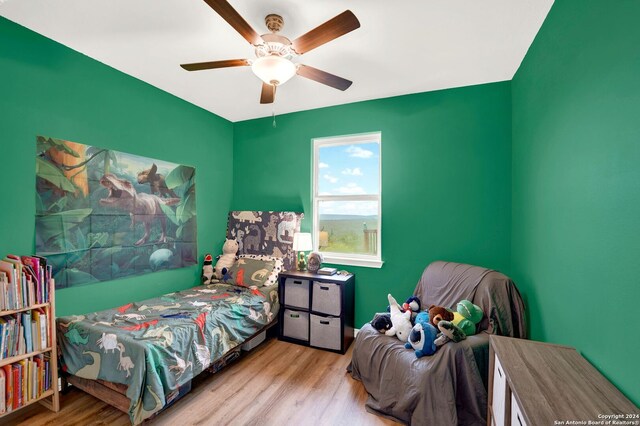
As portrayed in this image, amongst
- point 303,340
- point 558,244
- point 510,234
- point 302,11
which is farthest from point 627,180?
point 303,340

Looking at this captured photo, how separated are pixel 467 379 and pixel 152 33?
10.4 feet

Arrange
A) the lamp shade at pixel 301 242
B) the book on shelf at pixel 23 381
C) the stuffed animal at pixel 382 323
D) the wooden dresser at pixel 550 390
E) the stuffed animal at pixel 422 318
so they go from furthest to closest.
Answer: the lamp shade at pixel 301 242
the stuffed animal at pixel 382 323
the stuffed animal at pixel 422 318
the book on shelf at pixel 23 381
the wooden dresser at pixel 550 390

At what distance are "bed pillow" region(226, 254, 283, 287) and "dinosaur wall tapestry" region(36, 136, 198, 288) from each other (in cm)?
57

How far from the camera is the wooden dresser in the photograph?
2.84ft

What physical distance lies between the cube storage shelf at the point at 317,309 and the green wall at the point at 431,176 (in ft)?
1.06

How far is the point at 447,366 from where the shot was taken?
66.5 inches

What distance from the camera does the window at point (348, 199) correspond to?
10.3ft

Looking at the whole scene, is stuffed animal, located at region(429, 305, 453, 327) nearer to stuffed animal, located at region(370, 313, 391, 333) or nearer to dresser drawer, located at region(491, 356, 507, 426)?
stuffed animal, located at region(370, 313, 391, 333)

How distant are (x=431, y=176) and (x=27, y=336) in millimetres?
3433

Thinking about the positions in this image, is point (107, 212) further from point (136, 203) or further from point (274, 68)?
point (274, 68)

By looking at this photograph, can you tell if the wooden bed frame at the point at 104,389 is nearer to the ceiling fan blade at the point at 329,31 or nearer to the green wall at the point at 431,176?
the green wall at the point at 431,176

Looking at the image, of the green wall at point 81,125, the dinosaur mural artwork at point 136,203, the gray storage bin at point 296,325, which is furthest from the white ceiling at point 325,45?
the gray storage bin at point 296,325

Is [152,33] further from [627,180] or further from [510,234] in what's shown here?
[510,234]

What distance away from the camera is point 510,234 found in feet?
8.29
